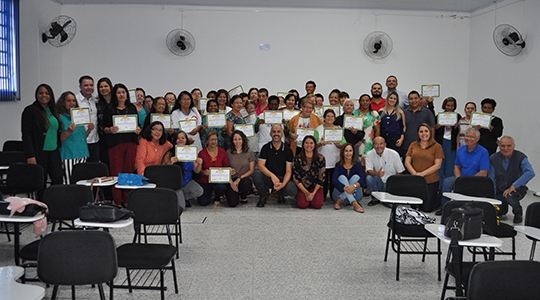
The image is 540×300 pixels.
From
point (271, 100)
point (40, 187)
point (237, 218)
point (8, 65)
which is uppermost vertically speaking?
point (8, 65)

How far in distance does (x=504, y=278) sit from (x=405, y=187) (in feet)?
8.86

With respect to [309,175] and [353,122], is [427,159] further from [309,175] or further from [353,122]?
[309,175]

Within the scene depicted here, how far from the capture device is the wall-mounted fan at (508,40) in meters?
8.98

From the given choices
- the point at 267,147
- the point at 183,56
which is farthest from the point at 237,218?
the point at 183,56

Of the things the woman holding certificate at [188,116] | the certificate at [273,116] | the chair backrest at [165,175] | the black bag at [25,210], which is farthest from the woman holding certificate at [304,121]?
the black bag at [25,210]

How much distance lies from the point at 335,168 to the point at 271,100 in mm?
1472

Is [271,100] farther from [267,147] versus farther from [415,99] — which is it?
[415,99]

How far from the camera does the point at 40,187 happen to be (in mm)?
5750

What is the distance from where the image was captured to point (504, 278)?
2641 mm

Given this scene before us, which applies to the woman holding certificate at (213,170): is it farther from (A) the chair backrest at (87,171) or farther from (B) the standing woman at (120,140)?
(A) the chair backrest at (87,171)

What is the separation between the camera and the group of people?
638 cm

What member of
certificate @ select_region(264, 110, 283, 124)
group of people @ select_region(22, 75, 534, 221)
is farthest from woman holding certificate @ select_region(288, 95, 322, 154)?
certificate @ select_region(264, 110, 283, 124)

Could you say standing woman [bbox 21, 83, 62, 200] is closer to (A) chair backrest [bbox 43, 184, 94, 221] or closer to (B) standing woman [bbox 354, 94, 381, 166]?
(A) chair backrest [bbox 43, 184, 94, 221]

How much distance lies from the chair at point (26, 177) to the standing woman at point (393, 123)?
16.2ft
